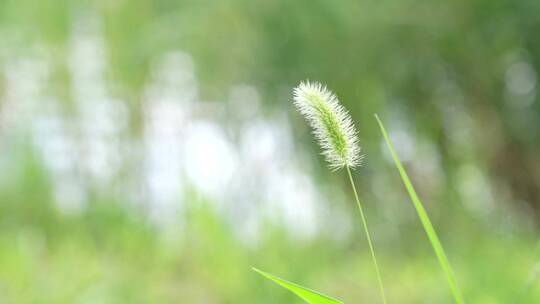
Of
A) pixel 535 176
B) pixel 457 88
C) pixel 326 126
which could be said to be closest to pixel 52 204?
pixel 457 88

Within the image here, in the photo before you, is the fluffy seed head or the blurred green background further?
the blurred green background

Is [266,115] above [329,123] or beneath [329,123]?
above

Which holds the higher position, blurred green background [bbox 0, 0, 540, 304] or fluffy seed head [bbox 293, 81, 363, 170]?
blurred green background [bbox 0, 0, 540, 304]

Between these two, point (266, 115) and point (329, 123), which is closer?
point (329, 123)

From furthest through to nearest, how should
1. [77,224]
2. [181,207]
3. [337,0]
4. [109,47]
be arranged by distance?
[109,47]
[337,0]
[77,224]
[181,207]

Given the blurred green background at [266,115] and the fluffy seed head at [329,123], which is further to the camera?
the blurred green background at [266,115]

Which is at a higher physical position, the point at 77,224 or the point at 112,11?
the point at 112,11

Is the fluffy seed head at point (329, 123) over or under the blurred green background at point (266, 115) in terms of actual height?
under

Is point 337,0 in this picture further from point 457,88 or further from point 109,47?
point 109,47
